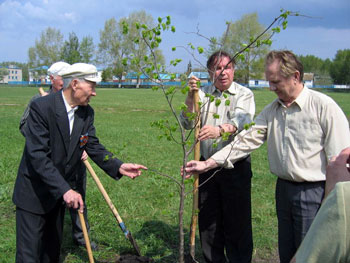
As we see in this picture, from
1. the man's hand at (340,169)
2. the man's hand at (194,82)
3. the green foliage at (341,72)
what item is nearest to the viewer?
the man's hand at (340,169)

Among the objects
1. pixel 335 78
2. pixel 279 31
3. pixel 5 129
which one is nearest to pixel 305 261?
pixel 279 31

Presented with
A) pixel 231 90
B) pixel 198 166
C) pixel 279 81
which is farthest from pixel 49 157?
pixel 279 81

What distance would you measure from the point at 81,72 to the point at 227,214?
6.73 ft

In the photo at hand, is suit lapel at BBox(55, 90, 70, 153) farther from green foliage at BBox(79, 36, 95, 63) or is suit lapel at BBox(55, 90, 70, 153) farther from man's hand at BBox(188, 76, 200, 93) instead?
green foliage at BBox(79, 36, 95, 63)

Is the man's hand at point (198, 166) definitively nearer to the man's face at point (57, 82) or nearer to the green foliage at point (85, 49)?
the man's face at point (57, 82)

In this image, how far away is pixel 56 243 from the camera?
11.3ft

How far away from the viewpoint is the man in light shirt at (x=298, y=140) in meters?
2.60

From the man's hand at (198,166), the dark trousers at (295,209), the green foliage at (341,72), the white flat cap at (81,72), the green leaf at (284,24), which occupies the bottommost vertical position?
the dark trousers at (295,209)

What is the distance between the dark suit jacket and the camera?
2.81 m

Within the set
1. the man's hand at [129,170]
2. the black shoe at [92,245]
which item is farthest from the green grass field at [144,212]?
the man's hand at [129,170]

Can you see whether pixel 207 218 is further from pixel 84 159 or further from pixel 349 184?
pixel 349 184

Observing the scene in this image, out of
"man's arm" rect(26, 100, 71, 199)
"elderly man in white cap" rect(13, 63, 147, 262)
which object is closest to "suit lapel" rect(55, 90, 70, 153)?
"elderly man in white cap" rect(13, 63, 147, 262)

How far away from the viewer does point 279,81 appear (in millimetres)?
2695

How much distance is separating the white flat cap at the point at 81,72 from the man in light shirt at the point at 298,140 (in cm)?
145
